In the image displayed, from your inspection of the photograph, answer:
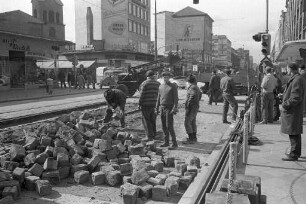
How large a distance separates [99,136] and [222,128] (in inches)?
188

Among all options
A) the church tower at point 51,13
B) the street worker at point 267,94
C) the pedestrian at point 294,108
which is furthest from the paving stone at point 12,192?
the church tower at point 51,13

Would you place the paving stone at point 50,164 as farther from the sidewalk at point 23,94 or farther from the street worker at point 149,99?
the sidewalk at point 23,94

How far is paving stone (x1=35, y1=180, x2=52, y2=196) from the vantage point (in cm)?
515

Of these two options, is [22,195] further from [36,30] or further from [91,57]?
[91,57]

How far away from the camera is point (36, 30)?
32688 millimetres

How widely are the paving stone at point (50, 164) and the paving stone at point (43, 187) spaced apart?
549 mm

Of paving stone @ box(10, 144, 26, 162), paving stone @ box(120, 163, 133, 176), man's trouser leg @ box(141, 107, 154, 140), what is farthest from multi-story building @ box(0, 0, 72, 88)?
paving stone @ box(120, 163, 133, 176)

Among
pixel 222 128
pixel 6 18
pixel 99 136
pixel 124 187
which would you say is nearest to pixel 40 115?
pixel 99 136

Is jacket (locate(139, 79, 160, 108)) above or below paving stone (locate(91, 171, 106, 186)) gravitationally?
above

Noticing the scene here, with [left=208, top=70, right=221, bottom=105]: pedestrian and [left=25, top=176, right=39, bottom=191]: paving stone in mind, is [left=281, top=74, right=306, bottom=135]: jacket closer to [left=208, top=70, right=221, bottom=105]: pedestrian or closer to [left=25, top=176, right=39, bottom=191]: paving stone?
[left=25, top=176, right=39, bottom=191]: paving stone

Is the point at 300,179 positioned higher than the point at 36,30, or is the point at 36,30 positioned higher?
the point at 36,30

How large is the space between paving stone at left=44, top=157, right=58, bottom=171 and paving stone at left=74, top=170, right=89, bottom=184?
41 centimetres

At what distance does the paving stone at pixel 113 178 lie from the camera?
552cm

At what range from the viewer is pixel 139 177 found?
535cm
